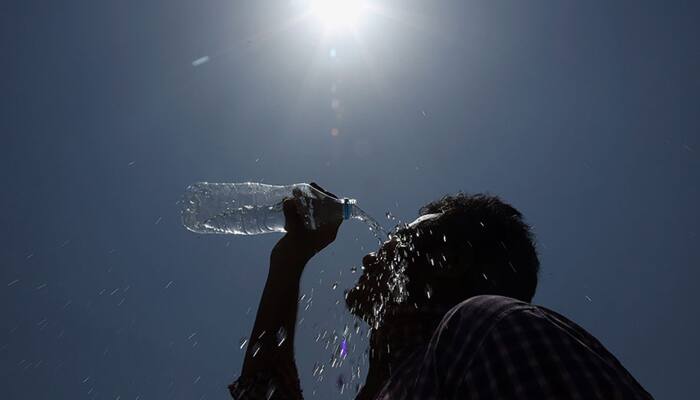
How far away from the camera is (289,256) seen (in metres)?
3.18

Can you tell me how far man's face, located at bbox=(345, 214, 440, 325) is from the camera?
2.34m

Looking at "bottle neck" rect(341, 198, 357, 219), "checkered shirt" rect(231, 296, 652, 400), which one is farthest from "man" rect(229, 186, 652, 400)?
"bottle neck" rect(341, 198, 357, 219)

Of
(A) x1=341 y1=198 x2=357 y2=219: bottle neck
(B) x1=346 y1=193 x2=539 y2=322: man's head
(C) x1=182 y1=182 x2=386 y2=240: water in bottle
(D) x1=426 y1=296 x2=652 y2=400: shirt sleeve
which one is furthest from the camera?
(C) x1=182 y1=182 x2=386 y2=240: water in bottle

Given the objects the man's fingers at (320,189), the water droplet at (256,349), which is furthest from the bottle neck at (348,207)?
the water droplet at (256,349)

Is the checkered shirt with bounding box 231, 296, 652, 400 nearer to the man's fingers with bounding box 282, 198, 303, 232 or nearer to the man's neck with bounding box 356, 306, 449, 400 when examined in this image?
the man's neck with bounding box 356, 306, 449, 400

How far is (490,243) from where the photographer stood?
2.29 metres

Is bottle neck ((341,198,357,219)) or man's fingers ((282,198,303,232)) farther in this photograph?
bottle neck ((341,198,357,219))

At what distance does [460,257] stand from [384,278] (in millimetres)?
625

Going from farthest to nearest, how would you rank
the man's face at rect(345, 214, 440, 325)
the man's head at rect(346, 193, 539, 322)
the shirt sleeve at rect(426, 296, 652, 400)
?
1. the man's face at rect(345, 214, 440, 325)
2. the man's head at rect(346, 193, 539, 322)
3. the shirt sleeve at rect(426, 296, 652, 400)

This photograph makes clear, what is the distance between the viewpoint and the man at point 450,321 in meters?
1.02

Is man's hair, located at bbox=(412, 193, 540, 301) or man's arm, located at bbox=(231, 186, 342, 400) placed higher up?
man's hair, located at bbox=(412, 193, 540, 301)

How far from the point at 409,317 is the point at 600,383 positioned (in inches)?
44.3

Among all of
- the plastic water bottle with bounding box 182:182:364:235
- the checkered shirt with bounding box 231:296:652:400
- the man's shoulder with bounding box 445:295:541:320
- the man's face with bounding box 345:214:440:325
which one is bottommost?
the plastic water bottle with bounding box 182:182:364:235

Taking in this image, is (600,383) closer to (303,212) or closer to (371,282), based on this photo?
(371,282)
